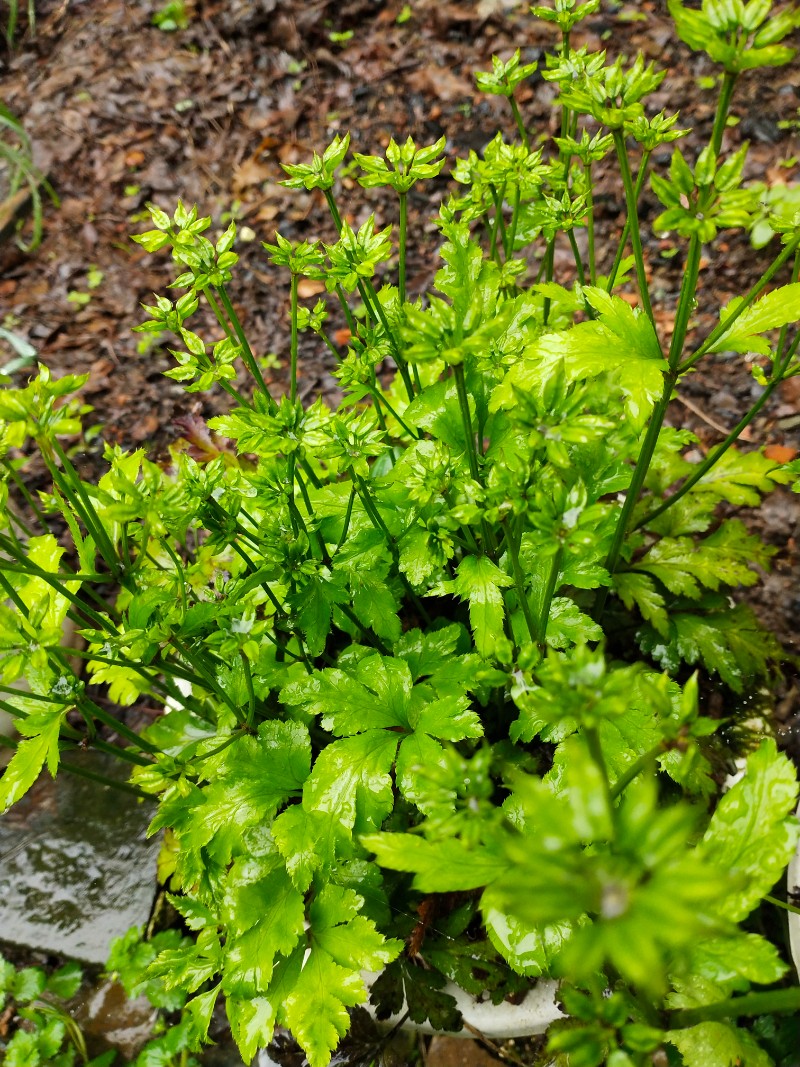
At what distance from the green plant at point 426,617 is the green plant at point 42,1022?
1.03 meters

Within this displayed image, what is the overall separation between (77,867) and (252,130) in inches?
161

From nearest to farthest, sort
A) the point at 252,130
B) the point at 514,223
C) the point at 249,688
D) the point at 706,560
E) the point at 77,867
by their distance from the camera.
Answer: the point at 249,688 → the point at 514,223 → the point at 706,560 → the point at 77,867 → the point at 252,130

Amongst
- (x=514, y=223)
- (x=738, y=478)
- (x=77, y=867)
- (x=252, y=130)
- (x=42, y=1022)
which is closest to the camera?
(x=514, y=223)

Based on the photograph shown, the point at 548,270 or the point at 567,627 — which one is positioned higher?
the point at 548,270

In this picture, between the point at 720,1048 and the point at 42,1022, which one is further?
the point at 42,1022

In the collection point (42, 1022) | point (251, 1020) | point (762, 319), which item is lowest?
point (42, 1022)

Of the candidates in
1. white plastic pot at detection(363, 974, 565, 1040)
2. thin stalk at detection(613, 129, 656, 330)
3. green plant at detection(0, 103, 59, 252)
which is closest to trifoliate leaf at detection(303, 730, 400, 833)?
white plastic pot at detection(363, 974, 565, 1040)

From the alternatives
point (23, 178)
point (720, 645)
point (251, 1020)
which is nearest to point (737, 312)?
point (720, 645)

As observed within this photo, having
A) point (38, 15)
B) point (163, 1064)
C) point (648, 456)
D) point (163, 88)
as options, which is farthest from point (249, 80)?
point (163, 1064)

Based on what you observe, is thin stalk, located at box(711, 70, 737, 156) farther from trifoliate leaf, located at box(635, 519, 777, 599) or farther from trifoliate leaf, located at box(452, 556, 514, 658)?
trifoliate leaf, located at box(635, 519, 777, 599)

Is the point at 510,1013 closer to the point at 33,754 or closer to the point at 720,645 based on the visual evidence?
the point at 720,645

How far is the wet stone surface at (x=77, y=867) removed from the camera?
2367 mm

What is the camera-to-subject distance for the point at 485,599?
1.42 meters

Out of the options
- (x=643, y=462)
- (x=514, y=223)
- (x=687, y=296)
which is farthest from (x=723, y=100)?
(x=514, y=223)
